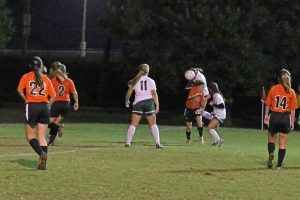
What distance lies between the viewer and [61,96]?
65.3 feet

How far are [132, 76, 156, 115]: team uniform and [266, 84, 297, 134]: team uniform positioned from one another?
4579mm

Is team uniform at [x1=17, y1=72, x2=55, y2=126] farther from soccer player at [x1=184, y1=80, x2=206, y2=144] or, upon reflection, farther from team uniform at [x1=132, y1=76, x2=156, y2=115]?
soccer player at [x1=184, y1=80, x2=206, y2=144]

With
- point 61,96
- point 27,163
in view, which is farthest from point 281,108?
point 61,96

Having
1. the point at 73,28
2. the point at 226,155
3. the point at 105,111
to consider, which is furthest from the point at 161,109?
the point at 226,155

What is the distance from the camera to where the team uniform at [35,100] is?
45.6 ft

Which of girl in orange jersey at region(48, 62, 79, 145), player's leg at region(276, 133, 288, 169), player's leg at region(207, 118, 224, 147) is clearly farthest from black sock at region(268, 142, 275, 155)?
girl in orange jersey at region(48, 62, 79, 145)

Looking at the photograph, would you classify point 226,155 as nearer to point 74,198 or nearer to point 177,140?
Result: point 177,140

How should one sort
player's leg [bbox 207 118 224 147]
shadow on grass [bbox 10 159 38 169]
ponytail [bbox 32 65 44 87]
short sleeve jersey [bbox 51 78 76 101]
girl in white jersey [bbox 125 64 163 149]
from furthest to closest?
player's leg [bbox 207 118 224 147], short sleeve jersey [bbox 51 78 76 101], girl in white jersey [bbox 125 64 163 149], shadow on grass [bbox 10 159 38 169], ponytail [bbox 32 65 44 87]

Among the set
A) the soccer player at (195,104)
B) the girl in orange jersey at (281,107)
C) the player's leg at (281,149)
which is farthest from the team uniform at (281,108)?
the soccer player at (195,104)

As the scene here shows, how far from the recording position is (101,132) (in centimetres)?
2689

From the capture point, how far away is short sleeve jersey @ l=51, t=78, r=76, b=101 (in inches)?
776

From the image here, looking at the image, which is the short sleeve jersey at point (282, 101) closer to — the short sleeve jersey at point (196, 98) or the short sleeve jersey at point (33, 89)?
the short sleeve jersey at point (33, 89)

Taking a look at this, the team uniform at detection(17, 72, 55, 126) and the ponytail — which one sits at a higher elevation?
the ponytail

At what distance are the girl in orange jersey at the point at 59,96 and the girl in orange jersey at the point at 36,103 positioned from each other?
532cm
